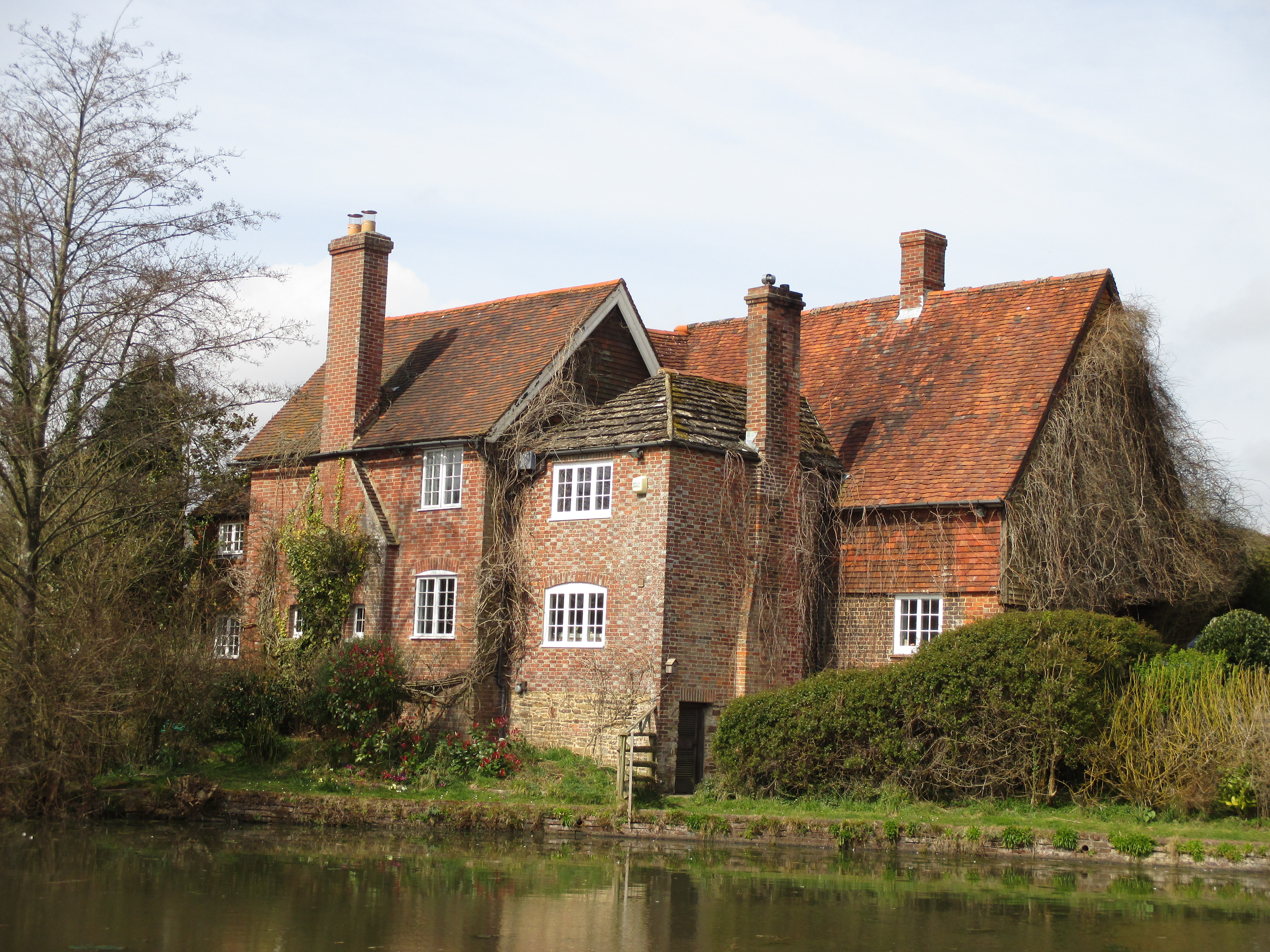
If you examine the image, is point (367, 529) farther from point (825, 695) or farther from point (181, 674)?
point (825, 695)

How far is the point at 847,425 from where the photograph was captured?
28516mm

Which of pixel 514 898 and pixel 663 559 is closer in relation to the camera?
pixel 514 898

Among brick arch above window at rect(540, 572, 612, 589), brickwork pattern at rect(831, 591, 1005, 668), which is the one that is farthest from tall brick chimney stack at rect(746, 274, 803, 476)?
brick arch above window at rect(540, 572, 612, 589)

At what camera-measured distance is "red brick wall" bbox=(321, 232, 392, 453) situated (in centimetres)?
2898

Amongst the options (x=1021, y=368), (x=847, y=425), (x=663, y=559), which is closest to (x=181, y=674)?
(x=663, y=559)

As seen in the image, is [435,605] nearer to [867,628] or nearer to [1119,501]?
[867,628]

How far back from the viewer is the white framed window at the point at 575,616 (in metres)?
24.9

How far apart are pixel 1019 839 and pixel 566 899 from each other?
7457 mm

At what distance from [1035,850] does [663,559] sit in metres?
8.02

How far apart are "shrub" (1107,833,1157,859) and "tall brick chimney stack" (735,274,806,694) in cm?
790

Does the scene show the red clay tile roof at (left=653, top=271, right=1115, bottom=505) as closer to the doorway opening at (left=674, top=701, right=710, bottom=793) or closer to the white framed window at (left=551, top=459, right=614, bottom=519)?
the white framed window at (left=551, top=459, right=614, bottom=519)

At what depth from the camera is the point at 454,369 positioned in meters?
29.4

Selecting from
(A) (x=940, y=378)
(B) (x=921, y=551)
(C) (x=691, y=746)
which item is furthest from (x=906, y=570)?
(C) (x=691, y=746)

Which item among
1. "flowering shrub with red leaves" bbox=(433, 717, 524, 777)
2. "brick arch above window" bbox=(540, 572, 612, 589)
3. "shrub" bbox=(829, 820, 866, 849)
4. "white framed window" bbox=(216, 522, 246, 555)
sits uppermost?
"white framed window" bbox=(216, 522, 246, 555)
